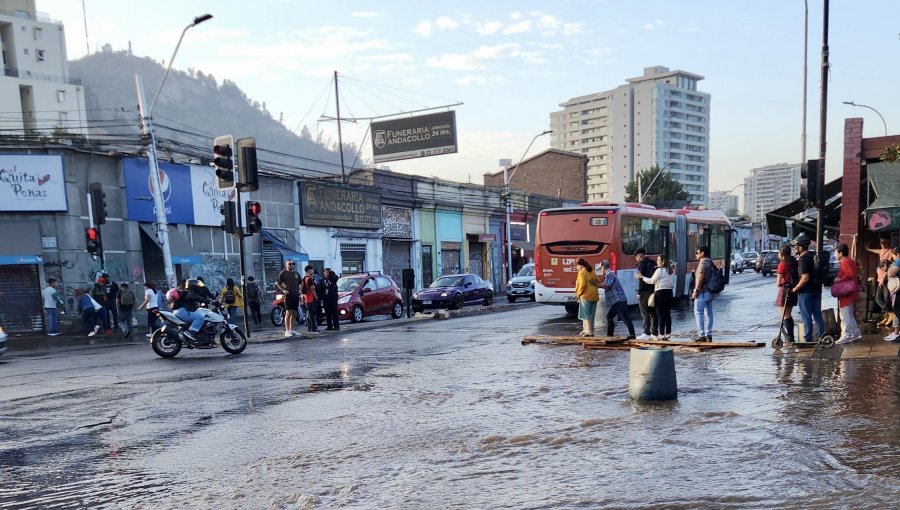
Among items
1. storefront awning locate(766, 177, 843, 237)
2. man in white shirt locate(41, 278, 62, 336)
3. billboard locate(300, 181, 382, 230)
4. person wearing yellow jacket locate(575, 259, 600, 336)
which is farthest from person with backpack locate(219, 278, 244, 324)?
storefront awning locate(766, 177, 843, 237)

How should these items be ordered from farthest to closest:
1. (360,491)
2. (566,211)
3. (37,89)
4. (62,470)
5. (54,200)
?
(37,89) → (54,200) → (566,211) → (62,470) → (360,491)

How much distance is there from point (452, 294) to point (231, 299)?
27.8ft

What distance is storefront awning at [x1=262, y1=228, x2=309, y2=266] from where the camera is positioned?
95.1 ft

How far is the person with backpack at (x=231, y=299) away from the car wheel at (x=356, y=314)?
3516 millimetres

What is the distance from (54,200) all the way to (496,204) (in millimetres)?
29885

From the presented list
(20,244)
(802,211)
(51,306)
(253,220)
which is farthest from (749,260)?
(20,244)

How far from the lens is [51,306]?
2020 cm

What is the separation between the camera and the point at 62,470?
19.4 ft

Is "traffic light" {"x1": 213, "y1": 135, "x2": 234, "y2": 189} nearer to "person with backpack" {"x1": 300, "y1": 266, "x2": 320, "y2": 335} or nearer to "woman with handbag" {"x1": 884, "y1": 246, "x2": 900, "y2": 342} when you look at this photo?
"person with backpack" {"x1": 300, "y1": 266, "x2": 320, "y2": 335}

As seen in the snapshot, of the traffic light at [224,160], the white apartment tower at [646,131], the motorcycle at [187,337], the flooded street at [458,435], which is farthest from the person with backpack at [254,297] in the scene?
the white apartment tower at [646,131]

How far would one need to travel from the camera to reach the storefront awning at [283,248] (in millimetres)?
29000

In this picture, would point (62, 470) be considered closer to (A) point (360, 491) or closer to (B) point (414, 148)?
(A) point (360, 491)

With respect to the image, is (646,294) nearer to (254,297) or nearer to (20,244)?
(254,297)

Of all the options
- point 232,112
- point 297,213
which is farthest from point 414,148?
point 232,112
